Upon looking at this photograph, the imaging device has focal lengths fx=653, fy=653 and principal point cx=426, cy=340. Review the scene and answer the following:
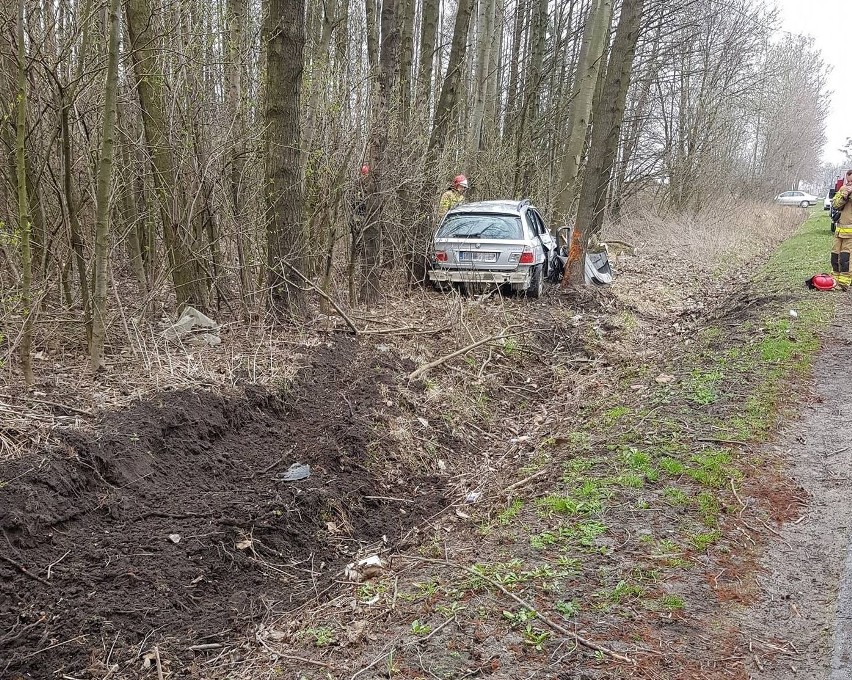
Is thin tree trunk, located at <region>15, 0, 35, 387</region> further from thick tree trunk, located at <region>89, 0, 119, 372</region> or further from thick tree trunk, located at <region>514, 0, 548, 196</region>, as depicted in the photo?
thick tree trunk, located at <region>514, 0, 548, 196</region>

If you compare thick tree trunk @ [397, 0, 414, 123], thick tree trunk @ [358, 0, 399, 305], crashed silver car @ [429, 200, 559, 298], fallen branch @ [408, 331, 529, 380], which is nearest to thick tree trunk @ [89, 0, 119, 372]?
fallen branch @ [408, 331, 529, 380]

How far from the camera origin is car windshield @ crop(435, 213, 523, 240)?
11383 mm

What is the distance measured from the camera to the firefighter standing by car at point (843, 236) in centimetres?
1114

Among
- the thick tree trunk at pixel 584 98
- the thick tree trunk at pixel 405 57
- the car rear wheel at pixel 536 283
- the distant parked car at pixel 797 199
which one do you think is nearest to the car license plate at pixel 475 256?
the car rear wheel at pixel 536 283

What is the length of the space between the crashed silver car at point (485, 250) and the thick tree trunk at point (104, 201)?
19.6ft

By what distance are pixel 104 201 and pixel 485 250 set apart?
675cm

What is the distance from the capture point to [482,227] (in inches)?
450

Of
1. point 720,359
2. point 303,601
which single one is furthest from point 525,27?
point 303,601

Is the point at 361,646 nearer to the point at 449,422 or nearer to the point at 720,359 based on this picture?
the point at 449,422

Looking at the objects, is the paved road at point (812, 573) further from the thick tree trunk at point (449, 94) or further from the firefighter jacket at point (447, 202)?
the thick tree trunk at point (449, 94)

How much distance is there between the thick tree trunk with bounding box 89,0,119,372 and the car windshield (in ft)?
20.7

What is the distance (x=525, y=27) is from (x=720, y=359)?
52.5 ft

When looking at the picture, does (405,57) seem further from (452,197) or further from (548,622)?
(548,622)

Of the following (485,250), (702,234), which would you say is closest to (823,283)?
(485,250)
